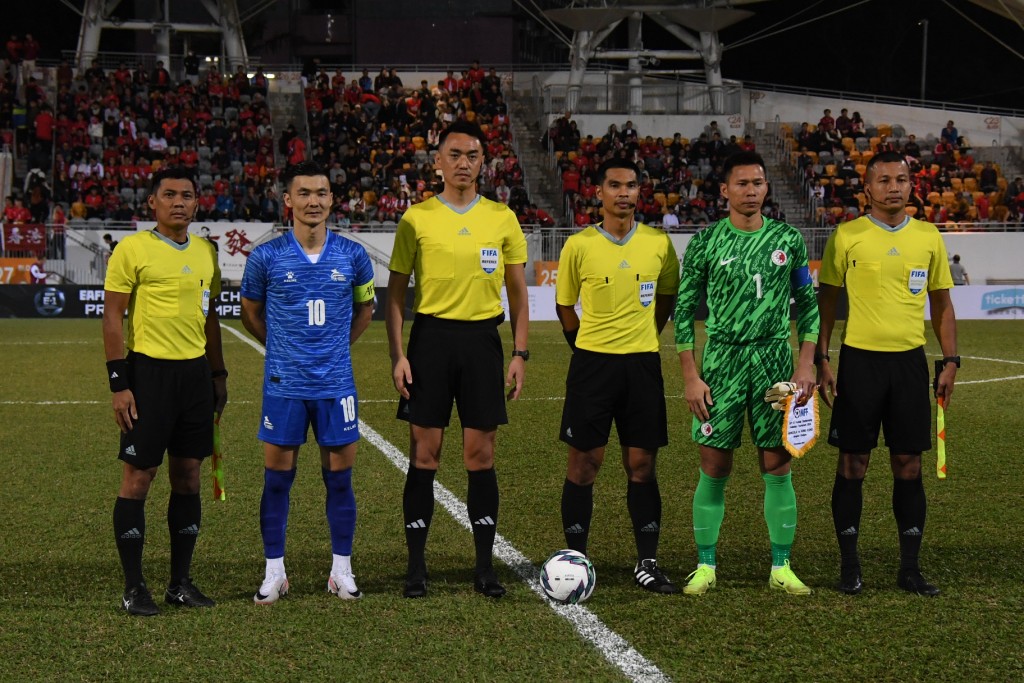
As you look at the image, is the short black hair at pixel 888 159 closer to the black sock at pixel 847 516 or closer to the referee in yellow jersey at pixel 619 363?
the referee in yellow jersey at pixel 619 363

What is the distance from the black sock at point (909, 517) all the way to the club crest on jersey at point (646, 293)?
4.63 feet

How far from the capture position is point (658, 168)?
99.2 ft

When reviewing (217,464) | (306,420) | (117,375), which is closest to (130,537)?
(217,464)

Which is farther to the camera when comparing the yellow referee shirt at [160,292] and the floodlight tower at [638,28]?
the floodlight tower at [638,28]

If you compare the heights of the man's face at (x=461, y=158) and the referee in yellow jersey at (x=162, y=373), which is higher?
the man's face at (x=461, y=158)

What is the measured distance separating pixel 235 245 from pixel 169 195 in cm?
2084

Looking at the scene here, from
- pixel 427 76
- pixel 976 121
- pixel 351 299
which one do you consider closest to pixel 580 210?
pixel 427 76

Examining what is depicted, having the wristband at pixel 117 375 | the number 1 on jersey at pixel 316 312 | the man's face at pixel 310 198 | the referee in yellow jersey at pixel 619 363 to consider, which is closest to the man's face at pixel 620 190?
the referee in yellow jersey at pixel 619 363

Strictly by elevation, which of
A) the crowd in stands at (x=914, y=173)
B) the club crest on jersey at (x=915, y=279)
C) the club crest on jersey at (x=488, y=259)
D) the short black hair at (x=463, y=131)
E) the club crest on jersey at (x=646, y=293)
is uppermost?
the crowd in stands at (x=914, y=173)

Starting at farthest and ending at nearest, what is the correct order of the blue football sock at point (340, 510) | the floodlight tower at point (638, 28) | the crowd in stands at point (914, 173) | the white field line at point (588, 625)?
the floodlight tower at point (638, 28), the crowd in stands at point (914, 173), the blue football sock at point (340, 510), the white field line at point (588, 625)

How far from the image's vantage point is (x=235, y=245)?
2512cm

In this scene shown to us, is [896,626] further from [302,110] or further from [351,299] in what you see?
[302,110]

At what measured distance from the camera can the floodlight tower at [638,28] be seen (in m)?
31.8

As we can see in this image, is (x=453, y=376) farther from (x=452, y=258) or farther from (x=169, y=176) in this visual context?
(x=169, y=176)
